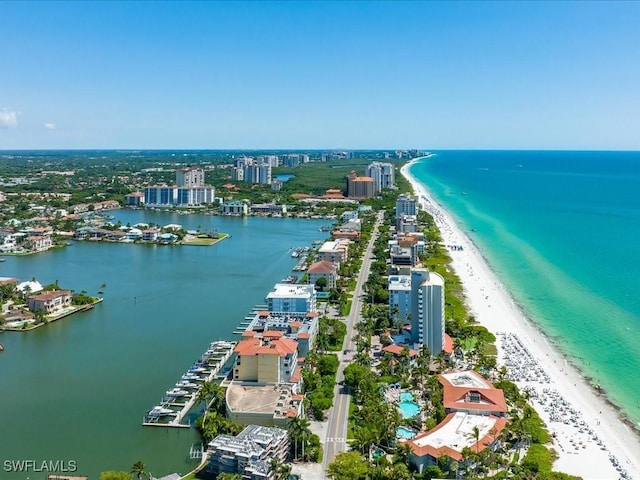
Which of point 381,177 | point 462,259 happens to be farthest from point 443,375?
point 381,177

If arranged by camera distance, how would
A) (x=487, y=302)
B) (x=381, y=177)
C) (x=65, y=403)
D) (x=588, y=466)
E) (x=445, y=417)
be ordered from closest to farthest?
(x=588, y=466)
(x=445, y=417)
(x=65, y=403)
(x=487, y=302)
(x=381, y=177)

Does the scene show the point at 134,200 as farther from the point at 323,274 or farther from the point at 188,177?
the point at 323,274

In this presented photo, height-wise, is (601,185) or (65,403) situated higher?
(601,185)

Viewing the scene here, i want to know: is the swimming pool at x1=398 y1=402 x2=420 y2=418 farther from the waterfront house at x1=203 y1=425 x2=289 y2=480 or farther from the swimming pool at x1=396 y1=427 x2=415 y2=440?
the waterfront house at x1=203 y1=425 x2=289 y2=480

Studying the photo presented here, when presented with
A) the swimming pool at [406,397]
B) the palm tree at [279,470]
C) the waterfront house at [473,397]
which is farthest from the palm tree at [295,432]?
the waterfront house at [473,397]

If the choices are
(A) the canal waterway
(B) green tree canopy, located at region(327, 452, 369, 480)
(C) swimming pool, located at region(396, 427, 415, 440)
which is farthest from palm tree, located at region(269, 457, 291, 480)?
(C) swimming pool, located at region(396, 427, 415, 440)

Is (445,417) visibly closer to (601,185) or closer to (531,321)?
(531,321)
